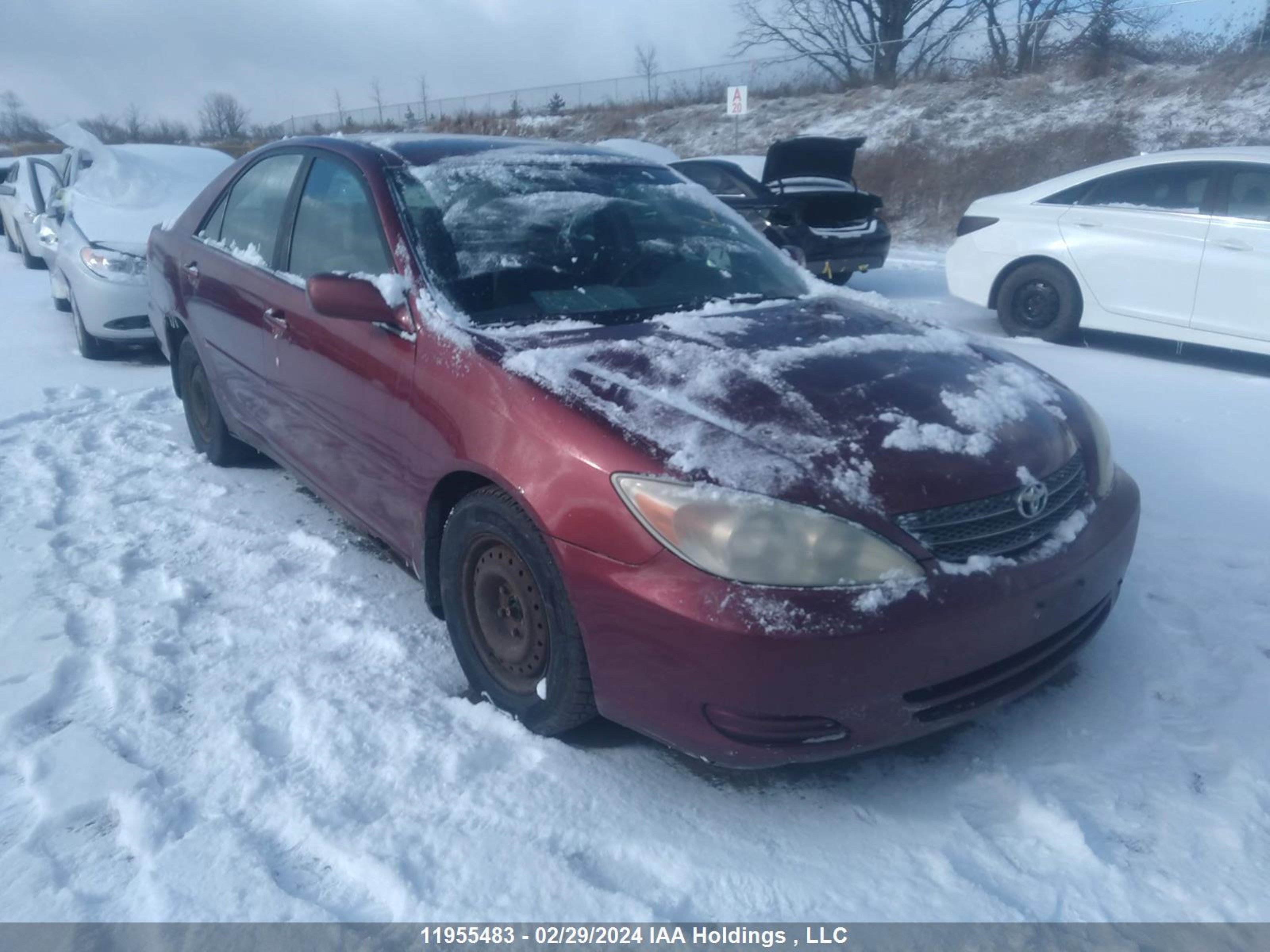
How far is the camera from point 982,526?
242cm

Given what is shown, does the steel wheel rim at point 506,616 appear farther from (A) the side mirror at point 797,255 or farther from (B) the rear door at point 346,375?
(A) the side mirror at point 797,255

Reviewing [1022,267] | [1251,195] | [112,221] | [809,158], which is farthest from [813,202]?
[112,221]

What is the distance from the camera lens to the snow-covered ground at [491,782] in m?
2.21

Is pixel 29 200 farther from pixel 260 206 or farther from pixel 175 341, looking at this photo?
pixel 260 206

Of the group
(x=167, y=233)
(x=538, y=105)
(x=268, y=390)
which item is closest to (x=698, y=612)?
(x=268, y=390)

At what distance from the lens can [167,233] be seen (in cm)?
520

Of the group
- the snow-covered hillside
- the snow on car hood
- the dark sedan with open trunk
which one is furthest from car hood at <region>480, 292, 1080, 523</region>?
the snow-covered hillside

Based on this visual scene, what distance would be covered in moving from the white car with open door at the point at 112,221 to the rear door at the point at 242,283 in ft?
6.52

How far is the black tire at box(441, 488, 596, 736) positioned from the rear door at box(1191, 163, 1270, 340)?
607 centimetres

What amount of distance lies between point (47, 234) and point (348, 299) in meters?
9.02

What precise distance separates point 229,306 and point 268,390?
53 centimetres

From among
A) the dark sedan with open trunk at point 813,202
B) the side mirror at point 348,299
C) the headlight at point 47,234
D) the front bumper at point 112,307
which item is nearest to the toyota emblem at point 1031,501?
the side mirror at point 348,299

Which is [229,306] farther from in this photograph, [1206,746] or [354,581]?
[1206,746]

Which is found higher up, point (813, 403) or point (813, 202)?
point (813, 403)
